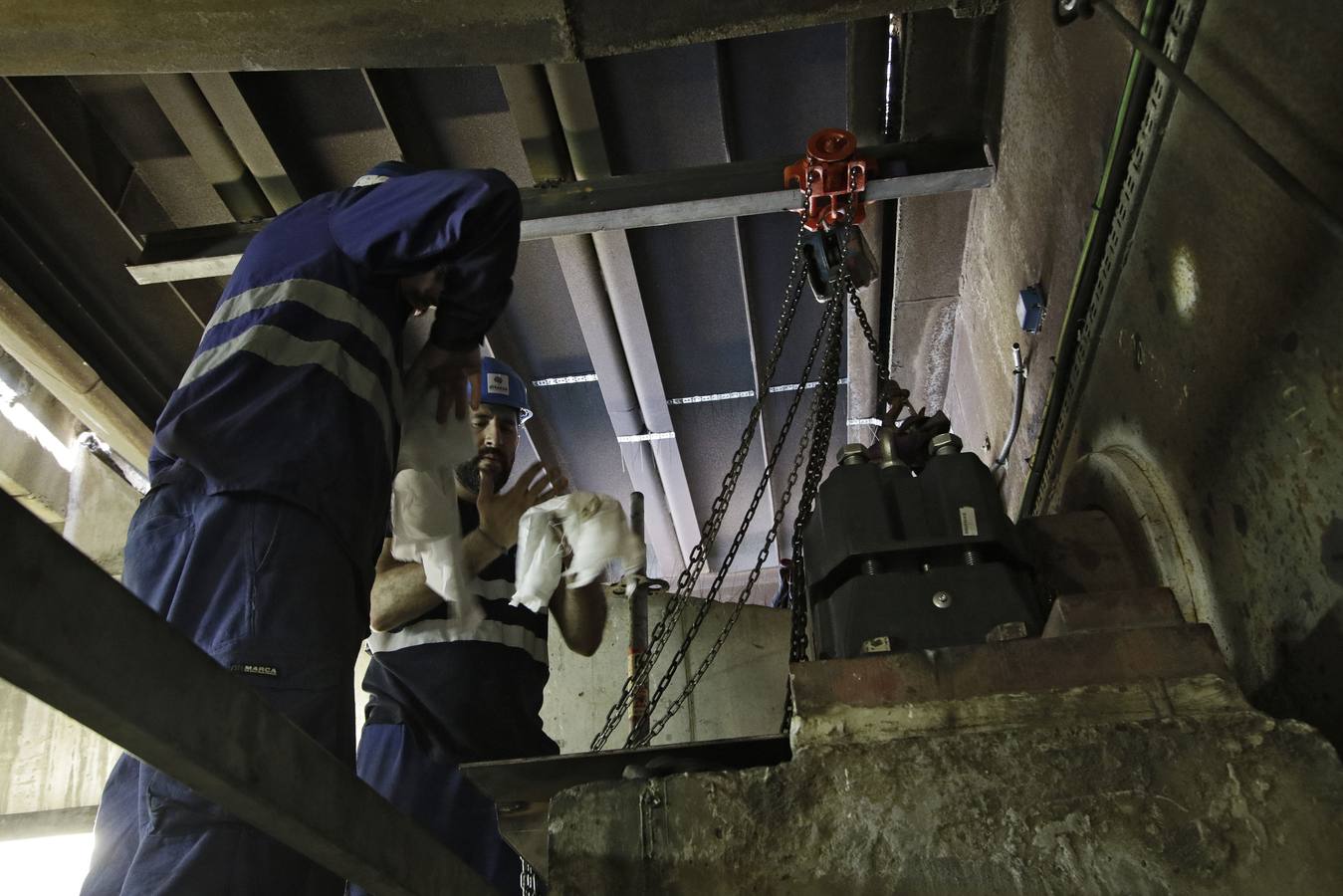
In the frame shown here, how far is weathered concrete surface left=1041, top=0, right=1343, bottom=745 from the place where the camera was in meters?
1.57

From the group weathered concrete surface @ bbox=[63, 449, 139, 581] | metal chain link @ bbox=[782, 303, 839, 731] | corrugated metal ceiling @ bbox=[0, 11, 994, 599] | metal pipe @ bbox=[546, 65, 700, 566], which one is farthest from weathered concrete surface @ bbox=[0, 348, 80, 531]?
metal chain link @ bbox=[782, 303, 839, 731]

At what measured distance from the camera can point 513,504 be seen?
2.76 metres

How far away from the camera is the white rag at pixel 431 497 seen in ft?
7.23

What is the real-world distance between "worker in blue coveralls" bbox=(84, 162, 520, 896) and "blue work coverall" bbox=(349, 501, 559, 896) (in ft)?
3.03

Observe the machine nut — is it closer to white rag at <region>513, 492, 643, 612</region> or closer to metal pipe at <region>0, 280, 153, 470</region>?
white rag at <region>513, 492, 643, 612</region>

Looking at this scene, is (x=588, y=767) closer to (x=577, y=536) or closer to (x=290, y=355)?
(x=577, y=536)

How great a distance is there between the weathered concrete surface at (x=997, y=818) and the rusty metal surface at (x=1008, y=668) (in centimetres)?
11

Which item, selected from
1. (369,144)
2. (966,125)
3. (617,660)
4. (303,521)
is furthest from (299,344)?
(617,660)

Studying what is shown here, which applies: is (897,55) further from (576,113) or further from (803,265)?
(576,113)

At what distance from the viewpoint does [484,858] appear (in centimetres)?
276

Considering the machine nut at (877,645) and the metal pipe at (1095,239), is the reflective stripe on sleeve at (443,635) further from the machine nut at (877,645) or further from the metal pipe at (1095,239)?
the metal pipe at (1095,239)

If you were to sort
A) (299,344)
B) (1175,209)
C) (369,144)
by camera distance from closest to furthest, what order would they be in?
(299,344), (1175,209), (369,144)

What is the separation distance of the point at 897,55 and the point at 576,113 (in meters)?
1.26

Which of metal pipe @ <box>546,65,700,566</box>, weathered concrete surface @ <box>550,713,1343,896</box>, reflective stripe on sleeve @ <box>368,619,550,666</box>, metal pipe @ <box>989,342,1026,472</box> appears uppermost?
metal pipe @ <box>546,65,700,566</box>
